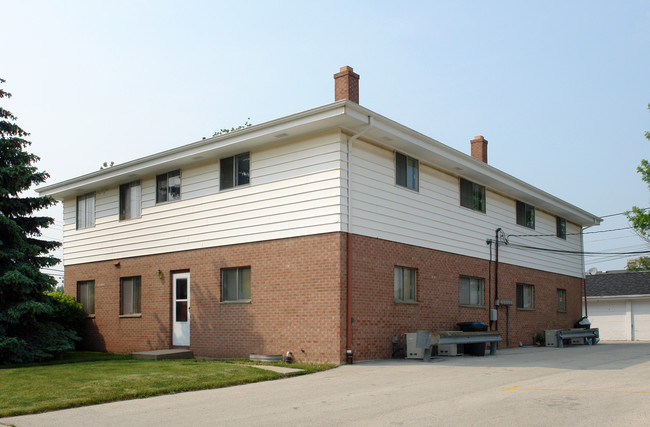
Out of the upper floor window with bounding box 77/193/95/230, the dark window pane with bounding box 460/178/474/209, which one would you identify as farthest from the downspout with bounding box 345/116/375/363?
the upper floor window with bounding box 77/193/95/230

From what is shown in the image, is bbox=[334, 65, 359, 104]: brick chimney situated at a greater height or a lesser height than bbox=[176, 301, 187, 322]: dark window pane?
greater

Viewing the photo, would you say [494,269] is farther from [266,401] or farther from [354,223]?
[266,401]

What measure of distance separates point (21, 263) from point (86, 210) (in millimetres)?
6380

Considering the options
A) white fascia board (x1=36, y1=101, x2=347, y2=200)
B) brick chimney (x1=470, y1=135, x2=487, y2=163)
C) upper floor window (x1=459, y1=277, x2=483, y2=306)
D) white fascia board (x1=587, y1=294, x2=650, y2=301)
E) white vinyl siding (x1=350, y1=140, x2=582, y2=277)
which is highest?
brick chimney (x1=470, y1=135, x2=487, y2=163)

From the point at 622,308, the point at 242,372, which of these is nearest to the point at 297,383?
the point at 242,372

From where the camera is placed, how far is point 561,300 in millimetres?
28656

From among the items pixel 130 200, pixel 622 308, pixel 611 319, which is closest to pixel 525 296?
pixel 130 200

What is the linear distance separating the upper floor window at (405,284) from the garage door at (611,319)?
24580 mm

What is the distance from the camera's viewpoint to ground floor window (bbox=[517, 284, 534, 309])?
969 inches

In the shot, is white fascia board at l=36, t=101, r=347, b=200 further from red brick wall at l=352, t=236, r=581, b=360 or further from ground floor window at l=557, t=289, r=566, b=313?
ground floor window at l=557, t=289, r=566, b=313

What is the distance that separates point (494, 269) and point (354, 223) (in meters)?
8.56

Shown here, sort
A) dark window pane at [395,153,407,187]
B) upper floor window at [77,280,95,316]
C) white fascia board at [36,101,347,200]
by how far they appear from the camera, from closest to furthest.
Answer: white fascia board at [36,101,347,200] < dark window pane at [395,153,407,187] < upper floor window at [77,280,95,316]

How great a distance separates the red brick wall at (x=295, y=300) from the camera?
15977 mm

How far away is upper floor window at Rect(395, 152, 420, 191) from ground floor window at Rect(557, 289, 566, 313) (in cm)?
1268
